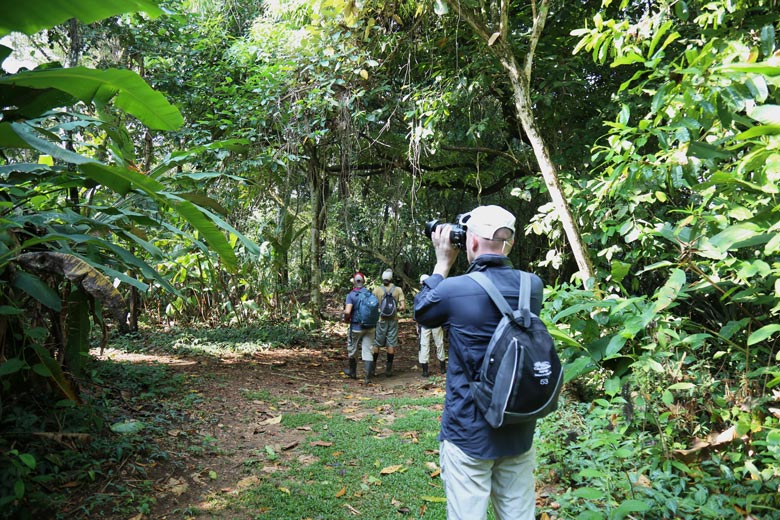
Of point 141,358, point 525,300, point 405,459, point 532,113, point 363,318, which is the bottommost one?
point 405,459

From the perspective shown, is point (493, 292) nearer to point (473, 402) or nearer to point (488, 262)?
point (488, 262)

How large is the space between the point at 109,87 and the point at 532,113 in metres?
3.59

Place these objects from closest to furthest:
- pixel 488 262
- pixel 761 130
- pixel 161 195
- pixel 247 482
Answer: pixel 761 130
pixel 488 262
pixel 161 195
pixel 247 482

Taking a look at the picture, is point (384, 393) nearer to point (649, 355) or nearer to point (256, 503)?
point (256, 503)

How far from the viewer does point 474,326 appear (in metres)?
2.18

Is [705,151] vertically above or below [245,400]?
above

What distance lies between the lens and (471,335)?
218 centimetres

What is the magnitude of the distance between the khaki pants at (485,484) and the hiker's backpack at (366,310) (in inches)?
223

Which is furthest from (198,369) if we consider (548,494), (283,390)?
(548,494)

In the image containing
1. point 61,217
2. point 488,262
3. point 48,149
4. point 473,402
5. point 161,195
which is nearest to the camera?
point 473,402

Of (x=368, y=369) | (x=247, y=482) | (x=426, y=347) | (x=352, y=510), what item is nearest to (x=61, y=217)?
(x=247, y=482)

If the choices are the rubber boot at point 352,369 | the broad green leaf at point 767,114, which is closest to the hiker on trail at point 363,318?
the rubber boot at point 352,369

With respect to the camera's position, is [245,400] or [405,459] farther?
[245,400]

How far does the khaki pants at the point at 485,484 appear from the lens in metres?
2.14
